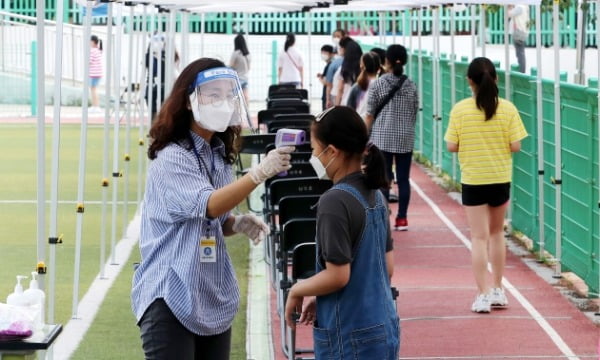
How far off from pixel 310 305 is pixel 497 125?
502cm

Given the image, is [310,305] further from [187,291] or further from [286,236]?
[286,236]

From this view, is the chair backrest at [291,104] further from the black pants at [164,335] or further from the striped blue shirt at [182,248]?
the black pants at [164,335]

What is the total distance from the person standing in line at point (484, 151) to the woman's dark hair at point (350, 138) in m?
4.85

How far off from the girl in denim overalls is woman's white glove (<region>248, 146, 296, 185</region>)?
0.34 metres

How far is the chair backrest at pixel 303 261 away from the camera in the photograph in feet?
28.5

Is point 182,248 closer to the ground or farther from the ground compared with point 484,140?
closer to the ground

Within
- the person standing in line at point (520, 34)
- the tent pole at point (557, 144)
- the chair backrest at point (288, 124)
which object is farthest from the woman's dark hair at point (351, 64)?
the tent pole at point (557, 144)

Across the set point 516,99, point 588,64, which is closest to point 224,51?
point 588,64

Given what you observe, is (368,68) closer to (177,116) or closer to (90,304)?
(90,304)

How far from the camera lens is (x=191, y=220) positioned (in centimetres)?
553

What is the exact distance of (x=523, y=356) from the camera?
31.7ft

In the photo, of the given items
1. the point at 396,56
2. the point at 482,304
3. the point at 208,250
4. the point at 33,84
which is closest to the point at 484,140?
the point at 482,304

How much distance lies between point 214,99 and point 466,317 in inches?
227

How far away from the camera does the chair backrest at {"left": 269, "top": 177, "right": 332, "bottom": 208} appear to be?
1154 cm
